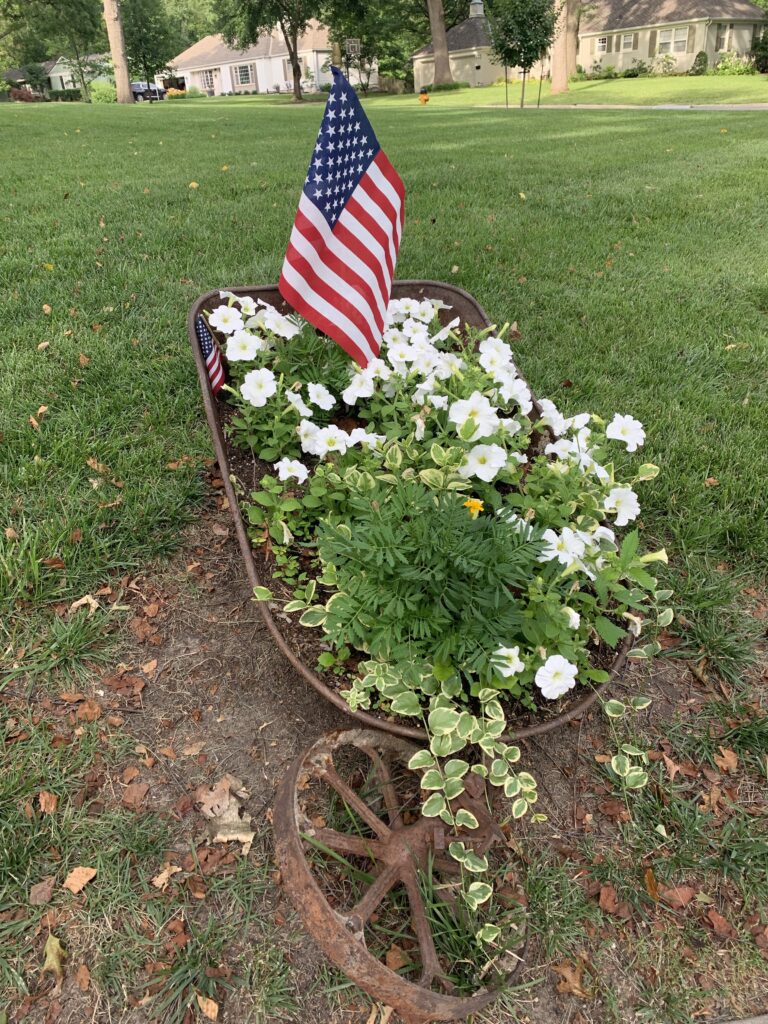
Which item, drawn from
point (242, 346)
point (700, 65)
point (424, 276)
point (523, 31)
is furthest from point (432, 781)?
point (700, 65)

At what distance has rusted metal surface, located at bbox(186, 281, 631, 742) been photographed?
5.48ft

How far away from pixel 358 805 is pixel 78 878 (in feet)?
2.38

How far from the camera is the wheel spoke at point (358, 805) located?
5.38 ft

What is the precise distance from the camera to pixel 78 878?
64.9 inches

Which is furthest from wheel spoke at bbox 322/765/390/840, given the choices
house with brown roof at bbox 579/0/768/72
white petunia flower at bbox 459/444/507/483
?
house with brown roof at bbox 579/0/768/72

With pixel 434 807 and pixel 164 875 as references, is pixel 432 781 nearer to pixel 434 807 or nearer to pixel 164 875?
pixel 434 807

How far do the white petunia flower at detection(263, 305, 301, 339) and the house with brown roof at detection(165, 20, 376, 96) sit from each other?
53943 millimetres

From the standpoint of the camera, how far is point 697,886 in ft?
5.69

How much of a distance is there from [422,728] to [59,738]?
3.60 feet

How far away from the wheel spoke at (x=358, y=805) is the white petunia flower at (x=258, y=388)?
1.26 m

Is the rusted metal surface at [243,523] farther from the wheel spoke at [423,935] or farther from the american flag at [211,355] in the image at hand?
the wheel spoke at [423,935]

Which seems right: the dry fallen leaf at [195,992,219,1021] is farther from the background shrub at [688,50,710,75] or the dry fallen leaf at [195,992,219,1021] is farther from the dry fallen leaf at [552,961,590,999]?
the background shrub at [688,50,710,75]

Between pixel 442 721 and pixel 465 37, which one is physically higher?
pixel 465 37

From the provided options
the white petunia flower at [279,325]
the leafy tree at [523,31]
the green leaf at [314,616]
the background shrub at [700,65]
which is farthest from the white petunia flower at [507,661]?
the background shrub at [700,65]
